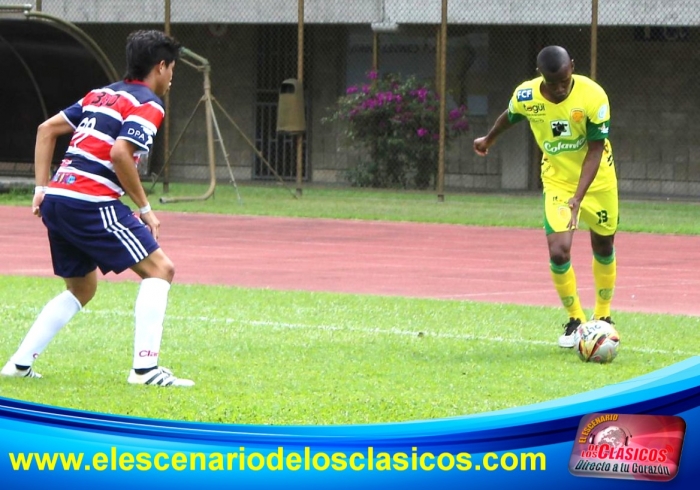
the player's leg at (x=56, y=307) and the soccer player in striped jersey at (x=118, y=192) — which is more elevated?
the soccer player in striped jersey at (x=118, y=192)

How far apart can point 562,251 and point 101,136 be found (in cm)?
319

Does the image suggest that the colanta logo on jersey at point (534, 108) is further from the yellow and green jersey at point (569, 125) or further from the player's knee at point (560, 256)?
the player's knee at point (560, 256)

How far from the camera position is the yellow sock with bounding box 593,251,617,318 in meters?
8.84

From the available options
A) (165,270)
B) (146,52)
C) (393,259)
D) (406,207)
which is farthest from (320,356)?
(406,207)

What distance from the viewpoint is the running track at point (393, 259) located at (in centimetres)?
1208

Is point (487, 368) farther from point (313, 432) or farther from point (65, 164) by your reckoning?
point (313, 432)

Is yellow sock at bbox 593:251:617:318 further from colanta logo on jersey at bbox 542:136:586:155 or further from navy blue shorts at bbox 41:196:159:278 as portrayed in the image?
navy blue shorts at bbox 41:196:159:278

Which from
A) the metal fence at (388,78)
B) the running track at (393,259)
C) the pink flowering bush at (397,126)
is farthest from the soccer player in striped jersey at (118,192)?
the pink flowering bush at (397,126)

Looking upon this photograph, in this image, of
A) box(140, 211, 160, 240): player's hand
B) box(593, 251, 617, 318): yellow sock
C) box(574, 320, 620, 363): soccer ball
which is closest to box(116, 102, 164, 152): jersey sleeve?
box(140, 211, 160, 240): player's hand

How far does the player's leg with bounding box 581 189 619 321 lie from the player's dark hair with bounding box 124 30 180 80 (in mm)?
3181

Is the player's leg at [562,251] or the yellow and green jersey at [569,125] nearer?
the yellow and green jersey at [569,125]

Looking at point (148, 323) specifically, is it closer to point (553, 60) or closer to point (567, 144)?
point (553, 60)

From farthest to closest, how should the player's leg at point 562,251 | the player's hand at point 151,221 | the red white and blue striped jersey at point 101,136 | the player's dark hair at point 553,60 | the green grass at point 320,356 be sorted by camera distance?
the player's leg at point 562,251 < the player's dark hair at point 553,60 < the player's hand at point 151,221 < the red white and blue striped jersey at point 101,136 < the green grass at point 320,356

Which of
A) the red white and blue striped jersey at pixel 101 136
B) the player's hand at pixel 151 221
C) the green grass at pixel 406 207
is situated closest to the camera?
the red white and blue striped jersey at pixel 101 136
